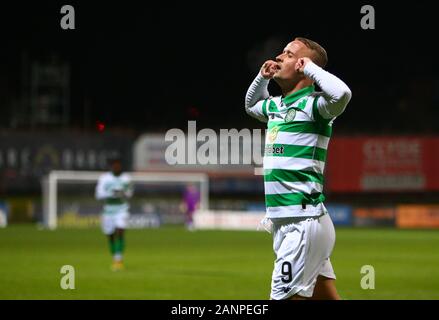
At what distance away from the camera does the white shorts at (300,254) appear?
20.9 ft

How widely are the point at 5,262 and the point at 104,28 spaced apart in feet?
124

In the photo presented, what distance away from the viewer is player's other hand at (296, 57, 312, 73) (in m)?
6.43

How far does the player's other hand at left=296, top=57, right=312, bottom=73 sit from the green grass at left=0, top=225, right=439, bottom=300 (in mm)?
6998

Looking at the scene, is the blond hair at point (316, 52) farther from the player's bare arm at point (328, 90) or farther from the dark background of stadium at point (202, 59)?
the dark background of stadium at point (202, 59)

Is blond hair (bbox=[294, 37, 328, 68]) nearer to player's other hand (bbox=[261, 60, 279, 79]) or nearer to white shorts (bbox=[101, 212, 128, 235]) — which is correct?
player's other hand (bbox=[261, 60, 279, 79])

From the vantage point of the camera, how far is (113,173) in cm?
1948

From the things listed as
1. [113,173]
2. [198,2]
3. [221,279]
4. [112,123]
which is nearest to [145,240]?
[113,173]

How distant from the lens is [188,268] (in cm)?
1866

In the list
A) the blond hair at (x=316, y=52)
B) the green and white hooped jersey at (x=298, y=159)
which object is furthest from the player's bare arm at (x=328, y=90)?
the blond hair at (x=316, y=52)

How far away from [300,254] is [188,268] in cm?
1242

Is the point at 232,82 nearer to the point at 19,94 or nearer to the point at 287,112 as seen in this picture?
the point at 19,94

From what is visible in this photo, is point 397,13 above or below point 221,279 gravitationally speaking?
above

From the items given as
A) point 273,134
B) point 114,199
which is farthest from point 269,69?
point 114,199

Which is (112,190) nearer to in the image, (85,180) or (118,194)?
(118,194)
